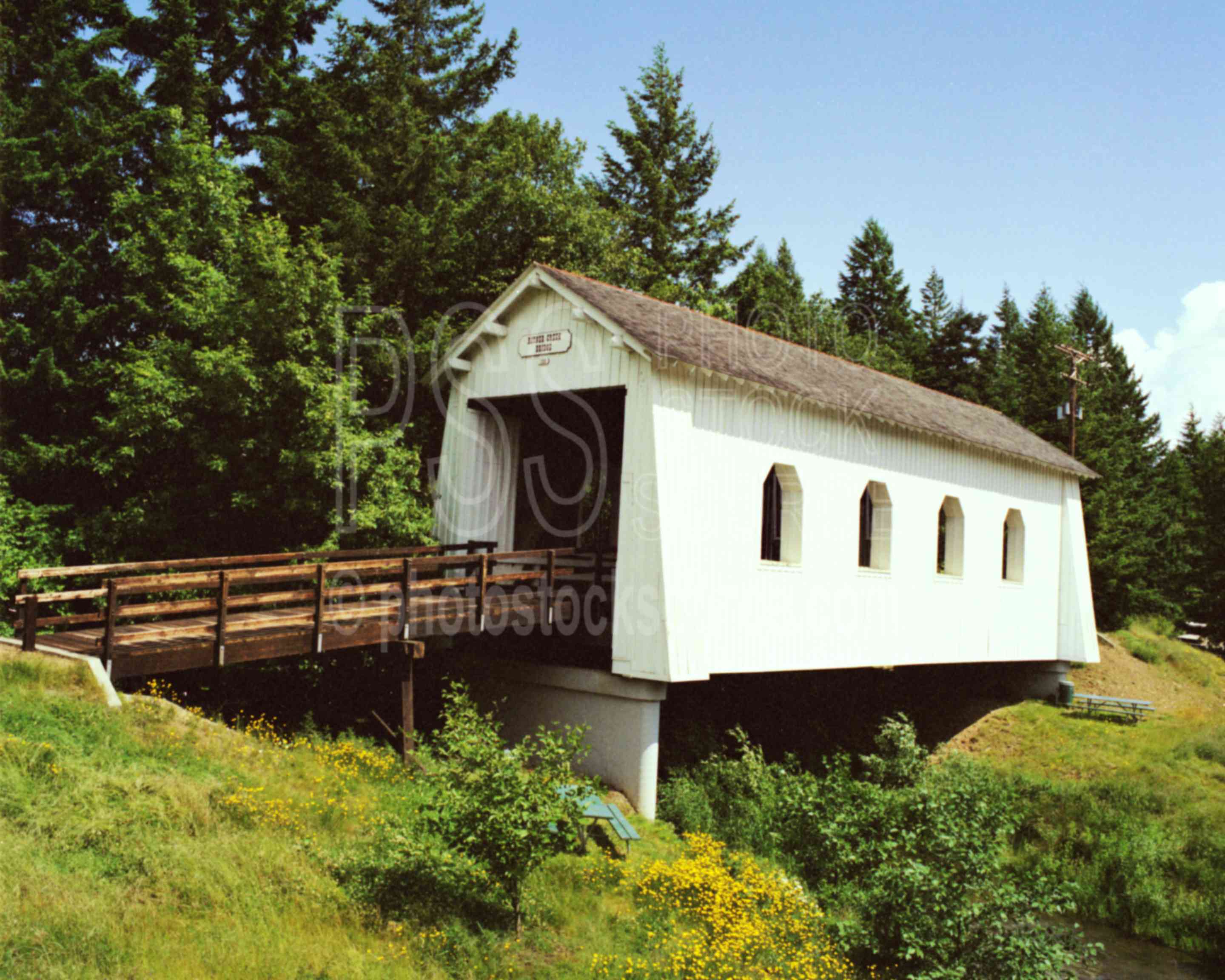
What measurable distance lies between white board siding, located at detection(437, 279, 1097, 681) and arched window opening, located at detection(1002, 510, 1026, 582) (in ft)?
1.66

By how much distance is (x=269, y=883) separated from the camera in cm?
777

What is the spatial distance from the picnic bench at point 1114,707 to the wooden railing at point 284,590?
13130 mm

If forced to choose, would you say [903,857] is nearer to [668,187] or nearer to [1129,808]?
[1129,808]

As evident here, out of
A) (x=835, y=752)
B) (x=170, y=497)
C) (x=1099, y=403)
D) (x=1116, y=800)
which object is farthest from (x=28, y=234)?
(x=1099, y=403)

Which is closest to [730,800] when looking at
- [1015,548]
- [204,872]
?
[204,872]

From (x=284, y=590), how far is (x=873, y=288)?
147ft

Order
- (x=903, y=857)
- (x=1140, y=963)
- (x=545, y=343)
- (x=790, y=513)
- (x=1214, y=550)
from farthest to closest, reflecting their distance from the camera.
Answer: (x=1214, y=550) → (x=790, y=513) → (x=545, y=343) → (x=1140, y=963) → (x=903, y=857)

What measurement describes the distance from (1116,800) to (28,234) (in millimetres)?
23291

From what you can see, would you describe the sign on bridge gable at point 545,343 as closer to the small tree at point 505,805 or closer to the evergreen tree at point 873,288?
the small tree at point 505,805

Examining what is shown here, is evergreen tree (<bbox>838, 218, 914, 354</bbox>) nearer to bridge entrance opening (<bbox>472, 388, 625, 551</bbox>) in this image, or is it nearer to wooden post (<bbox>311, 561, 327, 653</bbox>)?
bridge entrance opening (<bbox>472, 388, 625, 551</bbox>)

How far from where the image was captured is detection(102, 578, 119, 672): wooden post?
963 centimetres

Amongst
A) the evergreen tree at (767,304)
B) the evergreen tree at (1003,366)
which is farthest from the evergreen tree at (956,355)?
the evergreen tree at (767,304)

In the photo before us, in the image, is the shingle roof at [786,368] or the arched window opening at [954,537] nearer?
the shingle roof at [786,368]

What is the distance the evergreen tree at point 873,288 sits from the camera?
178 feet
